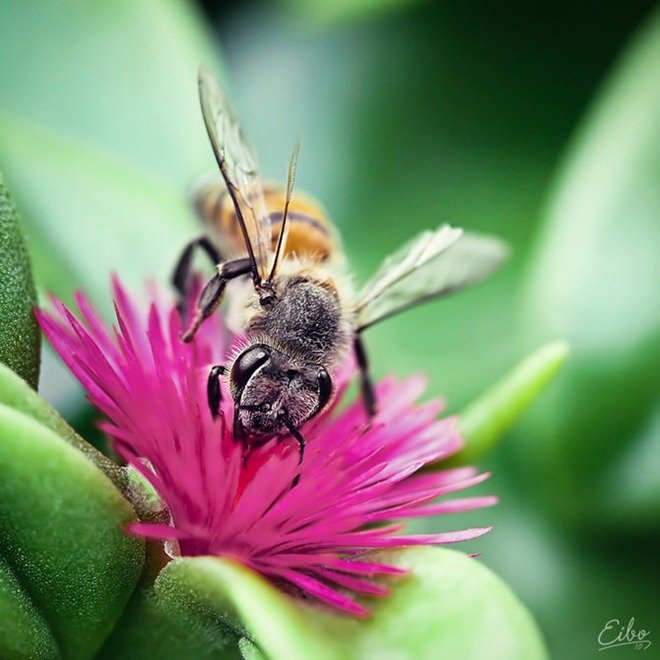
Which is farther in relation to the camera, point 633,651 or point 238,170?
point 633,651

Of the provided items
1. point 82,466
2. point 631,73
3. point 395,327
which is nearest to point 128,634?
point 82,466

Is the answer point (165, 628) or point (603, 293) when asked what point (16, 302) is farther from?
point (603, 293)

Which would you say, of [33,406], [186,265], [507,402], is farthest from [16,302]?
[507,402]

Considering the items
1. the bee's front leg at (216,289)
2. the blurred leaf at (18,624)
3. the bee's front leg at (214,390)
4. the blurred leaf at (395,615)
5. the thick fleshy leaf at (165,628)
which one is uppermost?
the bee's front leg at (216,289)

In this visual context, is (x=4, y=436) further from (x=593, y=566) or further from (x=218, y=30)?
(x=218, y=30)

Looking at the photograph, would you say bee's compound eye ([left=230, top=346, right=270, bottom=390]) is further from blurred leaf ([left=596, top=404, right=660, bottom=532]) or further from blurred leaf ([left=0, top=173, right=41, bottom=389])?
blurred leaf ([left=596, top=404, right=660, bottom=532])

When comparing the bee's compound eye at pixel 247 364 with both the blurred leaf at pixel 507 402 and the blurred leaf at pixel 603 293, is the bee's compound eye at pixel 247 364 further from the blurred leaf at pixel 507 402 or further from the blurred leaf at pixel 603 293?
the blurred leaf at pixel 603 293

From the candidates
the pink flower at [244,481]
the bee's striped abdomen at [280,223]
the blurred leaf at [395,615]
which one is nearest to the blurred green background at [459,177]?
the bee's striped abdomen at [280,223]
